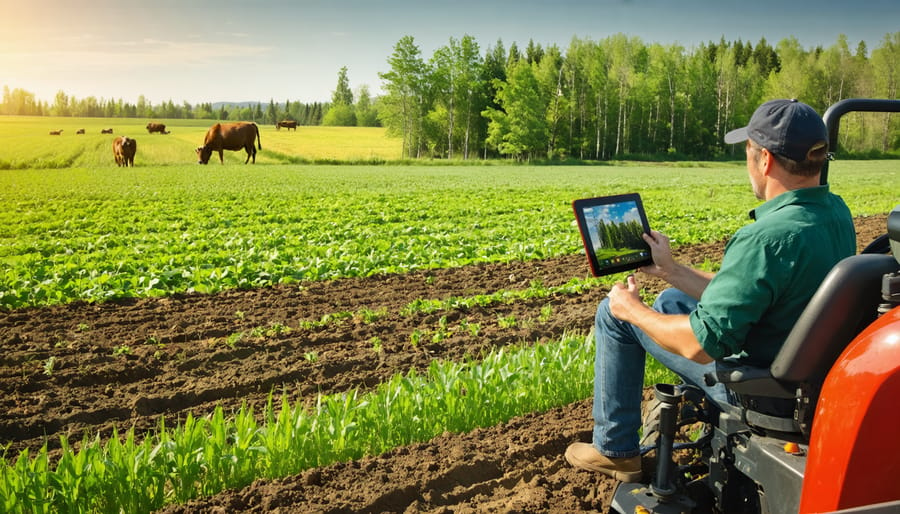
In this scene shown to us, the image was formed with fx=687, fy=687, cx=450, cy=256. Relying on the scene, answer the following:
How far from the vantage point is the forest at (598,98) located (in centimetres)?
6625

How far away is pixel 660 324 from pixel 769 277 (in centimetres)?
45

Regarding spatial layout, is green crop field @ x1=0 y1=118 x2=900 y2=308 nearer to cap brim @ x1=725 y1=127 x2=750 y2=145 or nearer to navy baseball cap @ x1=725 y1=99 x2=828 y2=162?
cap brim @ x1=725 y1=127 x2=750 y2=145

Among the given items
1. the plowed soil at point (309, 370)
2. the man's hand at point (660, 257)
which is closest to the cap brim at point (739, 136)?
the man's hand at point (660, 257)

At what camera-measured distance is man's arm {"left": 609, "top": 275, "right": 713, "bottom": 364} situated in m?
2.52

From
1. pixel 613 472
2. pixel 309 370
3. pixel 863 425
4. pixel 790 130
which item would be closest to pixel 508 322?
pixel 309 370

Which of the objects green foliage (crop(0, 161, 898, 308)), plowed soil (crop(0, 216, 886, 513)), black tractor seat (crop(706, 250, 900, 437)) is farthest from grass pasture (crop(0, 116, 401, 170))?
black tractor seat (crop(706, 250, 900, 437))

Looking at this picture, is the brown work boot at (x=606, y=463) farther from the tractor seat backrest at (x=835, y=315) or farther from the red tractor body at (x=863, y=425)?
the red tractor body at (x=863, y=425)

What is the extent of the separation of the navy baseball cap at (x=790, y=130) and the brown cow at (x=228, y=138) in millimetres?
49645

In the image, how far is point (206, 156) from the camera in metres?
48.5

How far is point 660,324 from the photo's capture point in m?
2.64

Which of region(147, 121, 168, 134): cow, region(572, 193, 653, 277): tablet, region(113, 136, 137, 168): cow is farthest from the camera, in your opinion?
region(147, 121, 168, 134): cow

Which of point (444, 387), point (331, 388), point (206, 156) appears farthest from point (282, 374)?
point (206, 156)

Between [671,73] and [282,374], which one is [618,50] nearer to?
[671,73]

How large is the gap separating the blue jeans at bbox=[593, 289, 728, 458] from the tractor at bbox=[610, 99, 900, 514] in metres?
0.23
